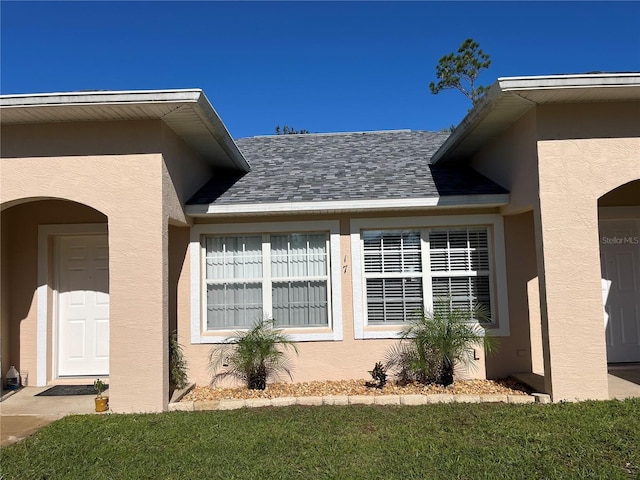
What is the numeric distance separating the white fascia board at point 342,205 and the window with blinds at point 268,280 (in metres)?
0.69

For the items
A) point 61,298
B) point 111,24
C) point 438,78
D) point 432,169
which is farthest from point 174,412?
point 438,78

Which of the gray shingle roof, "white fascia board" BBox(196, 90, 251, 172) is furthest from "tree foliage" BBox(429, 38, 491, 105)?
"white fascia board" BBox(196, 90, 251, 172)

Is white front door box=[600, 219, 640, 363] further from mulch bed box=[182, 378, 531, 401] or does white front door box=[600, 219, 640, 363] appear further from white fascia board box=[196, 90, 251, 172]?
white fascia board box=[196, 90, 251, 172]

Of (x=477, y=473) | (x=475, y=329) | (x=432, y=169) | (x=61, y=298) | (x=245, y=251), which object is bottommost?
(x=477, y=473)

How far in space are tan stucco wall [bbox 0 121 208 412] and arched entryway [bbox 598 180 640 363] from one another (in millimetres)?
8271

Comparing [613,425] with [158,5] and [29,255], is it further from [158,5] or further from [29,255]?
[158,5]

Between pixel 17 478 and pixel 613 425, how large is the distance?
6581mm

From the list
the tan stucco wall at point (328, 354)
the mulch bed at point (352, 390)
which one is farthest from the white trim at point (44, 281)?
the mulch bed at point (352, 390)

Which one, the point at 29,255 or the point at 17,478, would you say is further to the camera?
the point at 29,255

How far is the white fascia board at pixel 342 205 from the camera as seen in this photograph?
7621 mm

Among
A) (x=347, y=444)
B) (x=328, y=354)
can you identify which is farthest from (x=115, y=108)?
(x=347, y=444)

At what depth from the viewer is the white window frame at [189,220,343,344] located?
7.82m

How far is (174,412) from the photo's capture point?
6184 millimetres

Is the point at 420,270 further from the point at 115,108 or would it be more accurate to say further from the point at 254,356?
the point at 115,108
